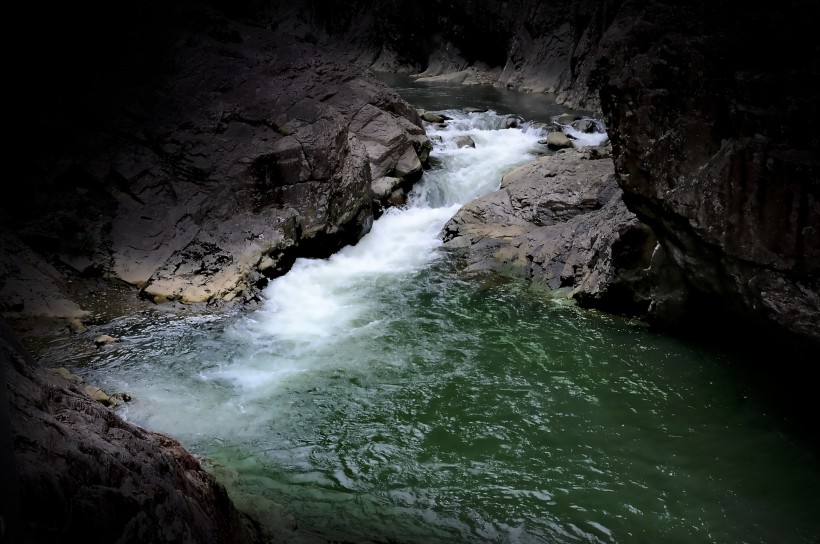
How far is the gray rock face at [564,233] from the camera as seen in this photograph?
699 centimetres

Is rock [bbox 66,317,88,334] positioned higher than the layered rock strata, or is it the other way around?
the layered rock strata

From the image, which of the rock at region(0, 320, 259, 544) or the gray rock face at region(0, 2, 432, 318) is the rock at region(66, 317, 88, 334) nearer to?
the gray rock face at region(0, 2, 432, 318)

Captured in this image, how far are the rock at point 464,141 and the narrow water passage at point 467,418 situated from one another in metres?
6.64

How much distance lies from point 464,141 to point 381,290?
275 inches

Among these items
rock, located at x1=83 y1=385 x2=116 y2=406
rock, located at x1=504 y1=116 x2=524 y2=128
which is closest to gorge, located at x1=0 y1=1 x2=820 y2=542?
rock, located at x1=83 y1=385 x2=116 y2=406

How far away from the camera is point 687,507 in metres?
4.13

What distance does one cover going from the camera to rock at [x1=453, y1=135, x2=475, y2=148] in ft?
45.5

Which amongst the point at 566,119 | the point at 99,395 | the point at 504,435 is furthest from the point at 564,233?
the point at 566,119

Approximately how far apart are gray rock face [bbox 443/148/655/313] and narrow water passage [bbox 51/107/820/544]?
0.49m

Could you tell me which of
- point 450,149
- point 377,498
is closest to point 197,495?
point 377,498

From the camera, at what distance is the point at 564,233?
8.70 metres

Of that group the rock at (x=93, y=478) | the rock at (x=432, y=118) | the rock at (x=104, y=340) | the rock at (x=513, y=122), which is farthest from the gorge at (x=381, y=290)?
the rock at (x=513, y=122)

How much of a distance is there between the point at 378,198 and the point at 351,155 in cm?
117

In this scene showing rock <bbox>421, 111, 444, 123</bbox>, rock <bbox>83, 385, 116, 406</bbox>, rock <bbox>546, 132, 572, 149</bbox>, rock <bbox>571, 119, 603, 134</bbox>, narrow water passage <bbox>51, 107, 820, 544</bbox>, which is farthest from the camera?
rock <bbox>421, 111, 444, 123</bbox>
